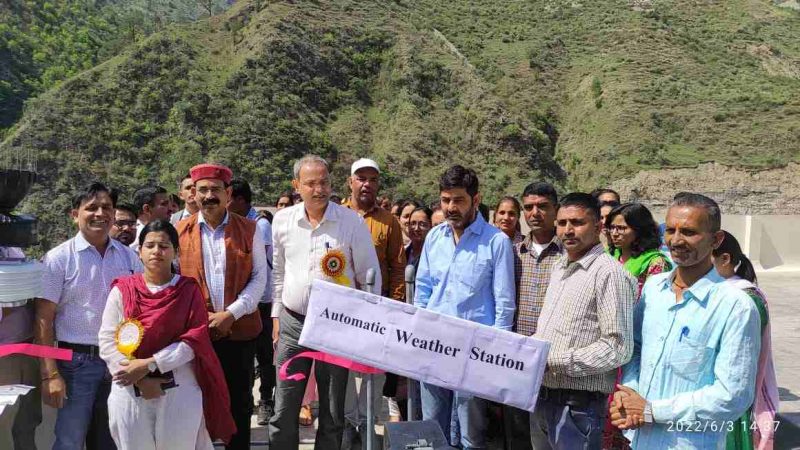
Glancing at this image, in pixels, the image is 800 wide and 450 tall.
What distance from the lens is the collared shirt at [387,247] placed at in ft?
15.1

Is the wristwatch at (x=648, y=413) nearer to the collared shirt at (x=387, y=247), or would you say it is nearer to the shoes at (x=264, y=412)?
the collared shirt at (x=387, y=247)

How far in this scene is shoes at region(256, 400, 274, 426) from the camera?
5.04 meters

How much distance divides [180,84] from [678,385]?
1173 inches

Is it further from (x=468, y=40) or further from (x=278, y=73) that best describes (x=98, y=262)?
(x=468, y=40)

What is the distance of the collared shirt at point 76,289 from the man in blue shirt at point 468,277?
6.30ft

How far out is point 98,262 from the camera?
360 centimetres

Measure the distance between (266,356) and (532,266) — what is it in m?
2.73

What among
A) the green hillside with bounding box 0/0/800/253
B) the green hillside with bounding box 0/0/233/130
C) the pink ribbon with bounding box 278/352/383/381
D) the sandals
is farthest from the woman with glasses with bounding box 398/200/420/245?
the green hillside with bounding box 0/0/233/130

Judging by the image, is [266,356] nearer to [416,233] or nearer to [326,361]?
[416,233]

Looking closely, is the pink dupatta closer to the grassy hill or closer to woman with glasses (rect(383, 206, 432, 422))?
woman with glasses (rect(383, 206, 432, 422))

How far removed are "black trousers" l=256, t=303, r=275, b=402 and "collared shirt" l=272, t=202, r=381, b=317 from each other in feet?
4.91

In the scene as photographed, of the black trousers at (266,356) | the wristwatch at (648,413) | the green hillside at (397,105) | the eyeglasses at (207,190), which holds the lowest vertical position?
the black trousers at (266,356)

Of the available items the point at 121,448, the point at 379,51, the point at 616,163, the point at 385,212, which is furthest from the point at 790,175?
the point at 121,448

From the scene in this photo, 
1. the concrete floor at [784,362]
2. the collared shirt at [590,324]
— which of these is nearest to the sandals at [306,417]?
the concrete floor at [784,362]
